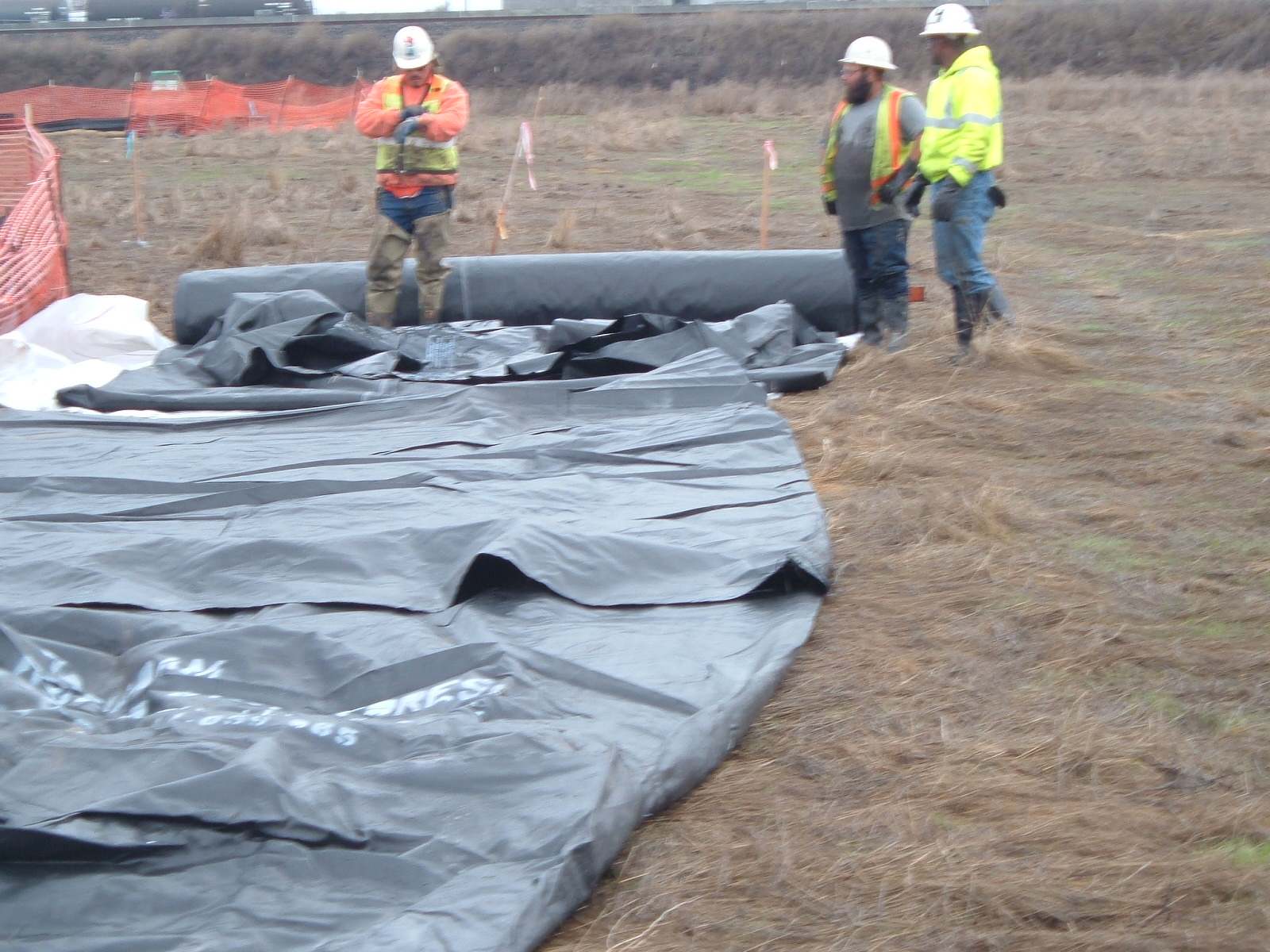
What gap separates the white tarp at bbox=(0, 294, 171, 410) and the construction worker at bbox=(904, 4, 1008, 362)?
170 inches

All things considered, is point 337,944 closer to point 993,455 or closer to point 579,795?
point 579,795

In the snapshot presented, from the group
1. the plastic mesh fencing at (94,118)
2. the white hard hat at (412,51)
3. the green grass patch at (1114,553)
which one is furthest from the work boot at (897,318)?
the plastic mesh fencing at (94,118)

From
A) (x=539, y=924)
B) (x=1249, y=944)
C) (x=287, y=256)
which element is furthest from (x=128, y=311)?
(x=1249, y=944)

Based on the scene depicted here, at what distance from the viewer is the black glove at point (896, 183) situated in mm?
A: 6242

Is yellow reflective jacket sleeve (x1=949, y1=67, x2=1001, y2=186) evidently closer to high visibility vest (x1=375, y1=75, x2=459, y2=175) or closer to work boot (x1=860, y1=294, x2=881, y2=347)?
work boot (x1=860, y1=294, x2=881, y2=347)

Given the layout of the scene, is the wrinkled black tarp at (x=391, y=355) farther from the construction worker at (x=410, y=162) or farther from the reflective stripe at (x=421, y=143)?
the reflective stripe at (x=421, y=143)

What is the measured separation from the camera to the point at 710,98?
88.6 ft

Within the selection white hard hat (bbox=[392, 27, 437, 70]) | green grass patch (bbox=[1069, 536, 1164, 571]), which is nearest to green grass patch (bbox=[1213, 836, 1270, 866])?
green grass patch (bbox=[1069, 536, 1164, 571])

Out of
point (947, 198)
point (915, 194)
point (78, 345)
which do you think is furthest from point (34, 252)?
point (947, 198)

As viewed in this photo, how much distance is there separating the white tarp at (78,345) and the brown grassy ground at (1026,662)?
5.94ft

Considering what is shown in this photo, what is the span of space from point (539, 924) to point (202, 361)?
4.76 meters

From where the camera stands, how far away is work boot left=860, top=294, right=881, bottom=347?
670 cm

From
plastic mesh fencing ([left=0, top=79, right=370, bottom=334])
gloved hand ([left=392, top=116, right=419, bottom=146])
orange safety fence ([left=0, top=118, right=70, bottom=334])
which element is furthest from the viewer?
plastic mesh fencing ([left=0, top=79, right=370, bottom=334])

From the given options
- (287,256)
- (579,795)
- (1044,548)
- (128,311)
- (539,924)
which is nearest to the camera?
(539,924)
